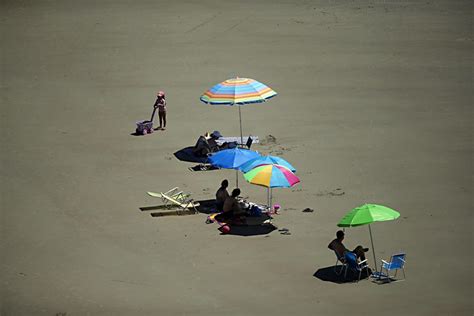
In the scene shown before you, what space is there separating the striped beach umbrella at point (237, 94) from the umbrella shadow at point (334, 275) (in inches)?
248

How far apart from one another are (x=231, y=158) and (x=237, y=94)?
3021 mm

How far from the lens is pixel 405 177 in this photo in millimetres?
21125

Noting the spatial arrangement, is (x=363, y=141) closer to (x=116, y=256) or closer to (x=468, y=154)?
(x=468, y=154)

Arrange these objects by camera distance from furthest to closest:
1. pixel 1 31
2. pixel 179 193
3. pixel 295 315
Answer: pixel 1 31 < pixel 179 193 < pixel 295 315

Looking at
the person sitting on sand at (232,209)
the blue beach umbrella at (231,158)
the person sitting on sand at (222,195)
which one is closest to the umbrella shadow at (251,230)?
the person sitting on sand at (232,209)

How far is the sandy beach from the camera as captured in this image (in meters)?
16.1

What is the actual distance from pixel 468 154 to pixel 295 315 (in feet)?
30.6

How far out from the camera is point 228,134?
79.4ft

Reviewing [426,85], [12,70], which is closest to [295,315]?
[426,85]

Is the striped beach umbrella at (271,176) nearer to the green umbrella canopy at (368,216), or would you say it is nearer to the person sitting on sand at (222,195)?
the person sitting on sand at (222,195)

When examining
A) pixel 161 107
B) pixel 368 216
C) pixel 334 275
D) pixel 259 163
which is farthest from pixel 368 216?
pixel 161 107

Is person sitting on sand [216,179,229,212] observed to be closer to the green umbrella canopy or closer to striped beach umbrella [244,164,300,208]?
striped beach umbrella [244,164,300,208]

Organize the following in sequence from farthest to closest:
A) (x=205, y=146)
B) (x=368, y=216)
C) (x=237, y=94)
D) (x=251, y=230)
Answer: (x=205, y=146), (x=237, y=94), (x=251, y=230), (x=368, y=216)

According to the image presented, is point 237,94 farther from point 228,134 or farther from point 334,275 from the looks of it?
point 334,275
